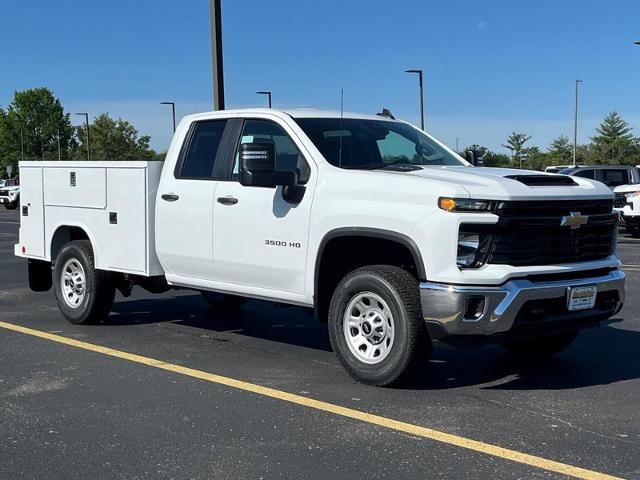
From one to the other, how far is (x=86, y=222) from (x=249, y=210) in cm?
227

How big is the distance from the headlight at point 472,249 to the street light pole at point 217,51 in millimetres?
9277

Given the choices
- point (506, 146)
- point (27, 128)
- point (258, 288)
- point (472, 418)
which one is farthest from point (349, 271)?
point (27, 128)

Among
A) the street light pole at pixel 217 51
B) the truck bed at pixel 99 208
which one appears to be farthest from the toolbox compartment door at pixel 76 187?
the street light pole at pixel 217 51

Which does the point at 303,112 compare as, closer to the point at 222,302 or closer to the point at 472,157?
the point at 472,157

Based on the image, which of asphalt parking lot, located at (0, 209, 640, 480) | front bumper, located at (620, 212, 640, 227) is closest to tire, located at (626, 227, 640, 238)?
front bumper, located at (620, 212, 640, 227)

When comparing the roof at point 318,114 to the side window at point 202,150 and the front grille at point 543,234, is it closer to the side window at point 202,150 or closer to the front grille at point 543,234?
the side window at point 202,150

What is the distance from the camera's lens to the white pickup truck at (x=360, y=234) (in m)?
5.09

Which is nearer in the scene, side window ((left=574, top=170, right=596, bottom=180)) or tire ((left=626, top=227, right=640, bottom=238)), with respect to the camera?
tire ((left=626, top=227, right=640, bottom=238))

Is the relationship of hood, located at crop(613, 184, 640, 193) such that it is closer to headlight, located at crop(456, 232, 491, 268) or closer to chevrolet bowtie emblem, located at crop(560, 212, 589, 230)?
chevrolet bowtie emblem, located at crop(560, 212, 589, 230)

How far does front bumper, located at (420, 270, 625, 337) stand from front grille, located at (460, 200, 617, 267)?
0.18 meters

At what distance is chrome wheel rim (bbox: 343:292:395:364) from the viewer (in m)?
5.50

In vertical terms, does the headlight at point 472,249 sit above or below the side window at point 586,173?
below

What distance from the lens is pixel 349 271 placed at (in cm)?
604

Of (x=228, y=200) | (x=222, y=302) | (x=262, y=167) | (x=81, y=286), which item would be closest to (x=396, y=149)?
(x=262, y=167)
